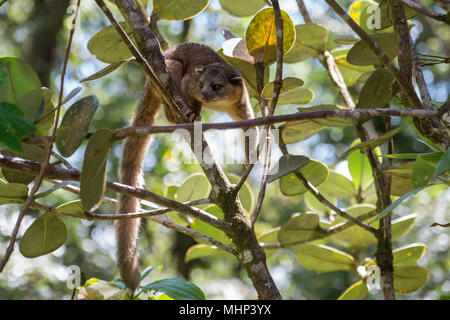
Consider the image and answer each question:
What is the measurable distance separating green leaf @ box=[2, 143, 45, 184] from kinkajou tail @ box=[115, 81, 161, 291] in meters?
0.54

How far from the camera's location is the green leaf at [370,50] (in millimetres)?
1607

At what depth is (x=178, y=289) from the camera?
146 centimetres

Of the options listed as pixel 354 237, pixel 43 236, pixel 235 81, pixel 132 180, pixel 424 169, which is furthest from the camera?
pixel 235 81

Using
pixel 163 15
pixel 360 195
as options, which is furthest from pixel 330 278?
pixel 163 15

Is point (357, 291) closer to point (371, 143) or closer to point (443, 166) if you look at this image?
point (371, 143)

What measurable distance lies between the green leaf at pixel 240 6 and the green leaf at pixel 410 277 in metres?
1.22

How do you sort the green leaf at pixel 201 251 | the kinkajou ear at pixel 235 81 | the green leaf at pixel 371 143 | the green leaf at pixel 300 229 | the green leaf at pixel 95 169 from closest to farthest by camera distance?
the green leaf at pixel 95 169
the green leaf at pixel 371 143
the green leaf at pixel 300 229
the green leaf at pixel 201 251
the kinkajou ear at pixel 235 81

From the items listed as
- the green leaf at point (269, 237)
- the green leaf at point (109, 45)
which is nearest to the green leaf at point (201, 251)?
the green leaf at point (269, 237)

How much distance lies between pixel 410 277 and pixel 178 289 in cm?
98

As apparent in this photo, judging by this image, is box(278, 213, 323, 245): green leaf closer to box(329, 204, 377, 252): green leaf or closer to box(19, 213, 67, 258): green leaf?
box(329, 204, 377, 252): green leaf

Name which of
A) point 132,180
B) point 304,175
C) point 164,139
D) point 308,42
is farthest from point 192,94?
point 164,139

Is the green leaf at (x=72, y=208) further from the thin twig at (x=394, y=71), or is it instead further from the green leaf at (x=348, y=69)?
the green leaf at (x=348, y=69)

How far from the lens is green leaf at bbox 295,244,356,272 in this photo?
194 cm

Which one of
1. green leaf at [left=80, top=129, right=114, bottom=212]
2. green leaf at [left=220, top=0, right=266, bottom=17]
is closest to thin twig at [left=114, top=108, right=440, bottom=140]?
green leaf at [left=80, top=129, right=114, bottom=212]
